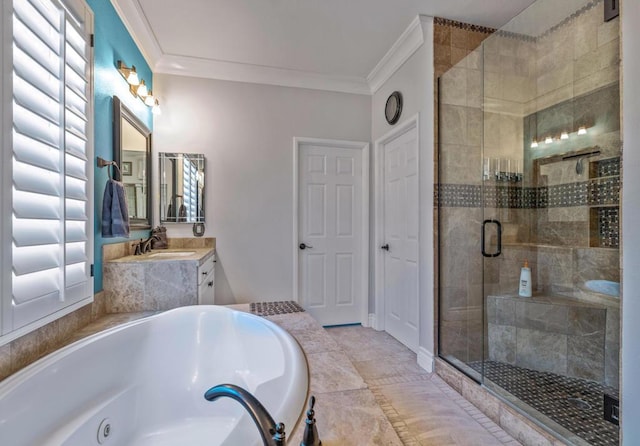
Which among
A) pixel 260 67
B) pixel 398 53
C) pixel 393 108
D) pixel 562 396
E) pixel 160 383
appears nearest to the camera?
pixel 160 383

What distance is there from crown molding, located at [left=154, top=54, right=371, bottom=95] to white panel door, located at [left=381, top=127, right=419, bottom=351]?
80 cm

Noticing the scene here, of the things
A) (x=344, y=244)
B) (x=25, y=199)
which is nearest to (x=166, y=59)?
(x=25, y=199)

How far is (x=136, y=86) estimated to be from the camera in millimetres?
2203

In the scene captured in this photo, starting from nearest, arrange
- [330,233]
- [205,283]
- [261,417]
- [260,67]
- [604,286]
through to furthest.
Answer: [261,417], [604,286], [205,283], [260,67], [330,233]

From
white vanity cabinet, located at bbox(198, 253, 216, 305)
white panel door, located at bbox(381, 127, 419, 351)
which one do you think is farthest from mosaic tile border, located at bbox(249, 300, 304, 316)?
white panel door, located at bbox(381, 127, 419, 351)

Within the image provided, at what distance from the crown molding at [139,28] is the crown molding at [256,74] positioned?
0.12 metres

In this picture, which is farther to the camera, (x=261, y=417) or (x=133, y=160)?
(x=133, y=160)

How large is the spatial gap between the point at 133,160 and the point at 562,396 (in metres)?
3.34

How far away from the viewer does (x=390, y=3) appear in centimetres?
205

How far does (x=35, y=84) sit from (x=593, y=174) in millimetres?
3258

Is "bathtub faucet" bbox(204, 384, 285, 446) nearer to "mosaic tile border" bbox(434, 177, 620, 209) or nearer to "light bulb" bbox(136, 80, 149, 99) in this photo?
"mosaic tile border" bbox(434, 177, 620, 209)

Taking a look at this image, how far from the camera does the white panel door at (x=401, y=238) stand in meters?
2.55

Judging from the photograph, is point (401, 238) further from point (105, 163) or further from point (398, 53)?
point (105, 163)

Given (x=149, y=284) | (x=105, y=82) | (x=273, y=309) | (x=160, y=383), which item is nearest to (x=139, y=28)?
(x=105, y=82)
